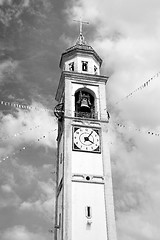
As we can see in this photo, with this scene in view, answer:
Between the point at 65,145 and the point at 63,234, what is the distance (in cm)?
604

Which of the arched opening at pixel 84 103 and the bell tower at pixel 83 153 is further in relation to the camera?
the arched opening at pixel 84 103

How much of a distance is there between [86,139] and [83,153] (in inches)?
49.3

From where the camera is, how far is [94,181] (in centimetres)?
2338

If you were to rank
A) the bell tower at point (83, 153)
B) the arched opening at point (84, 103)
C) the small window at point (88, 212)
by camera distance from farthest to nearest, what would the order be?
the arched opening at point (84, 103) < the small window at point (88, 212) < the bell tower at point (83, 153)

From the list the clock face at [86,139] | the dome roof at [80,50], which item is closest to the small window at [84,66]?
the dome roof at [80,50]

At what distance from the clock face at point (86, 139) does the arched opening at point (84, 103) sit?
1564 millimetres

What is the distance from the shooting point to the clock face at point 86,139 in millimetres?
24906

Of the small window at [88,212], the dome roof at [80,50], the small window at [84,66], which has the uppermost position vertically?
the dome roof at [80,50]

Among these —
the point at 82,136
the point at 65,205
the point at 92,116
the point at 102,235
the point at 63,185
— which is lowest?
the point at 102,235

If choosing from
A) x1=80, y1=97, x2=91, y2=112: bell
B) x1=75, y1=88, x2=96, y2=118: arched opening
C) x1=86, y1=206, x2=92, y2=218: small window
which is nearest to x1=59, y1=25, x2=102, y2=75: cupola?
x1=75, y1=88, x2=96, y2=118: arched opening

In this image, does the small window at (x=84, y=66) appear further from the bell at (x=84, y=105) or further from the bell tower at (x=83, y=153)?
the bell at (x=84, y=105)

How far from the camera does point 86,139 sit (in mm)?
25422

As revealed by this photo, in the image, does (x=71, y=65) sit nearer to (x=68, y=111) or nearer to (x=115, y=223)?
(x=68, y=111)

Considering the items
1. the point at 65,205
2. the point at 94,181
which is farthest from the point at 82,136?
the point at 65,205
